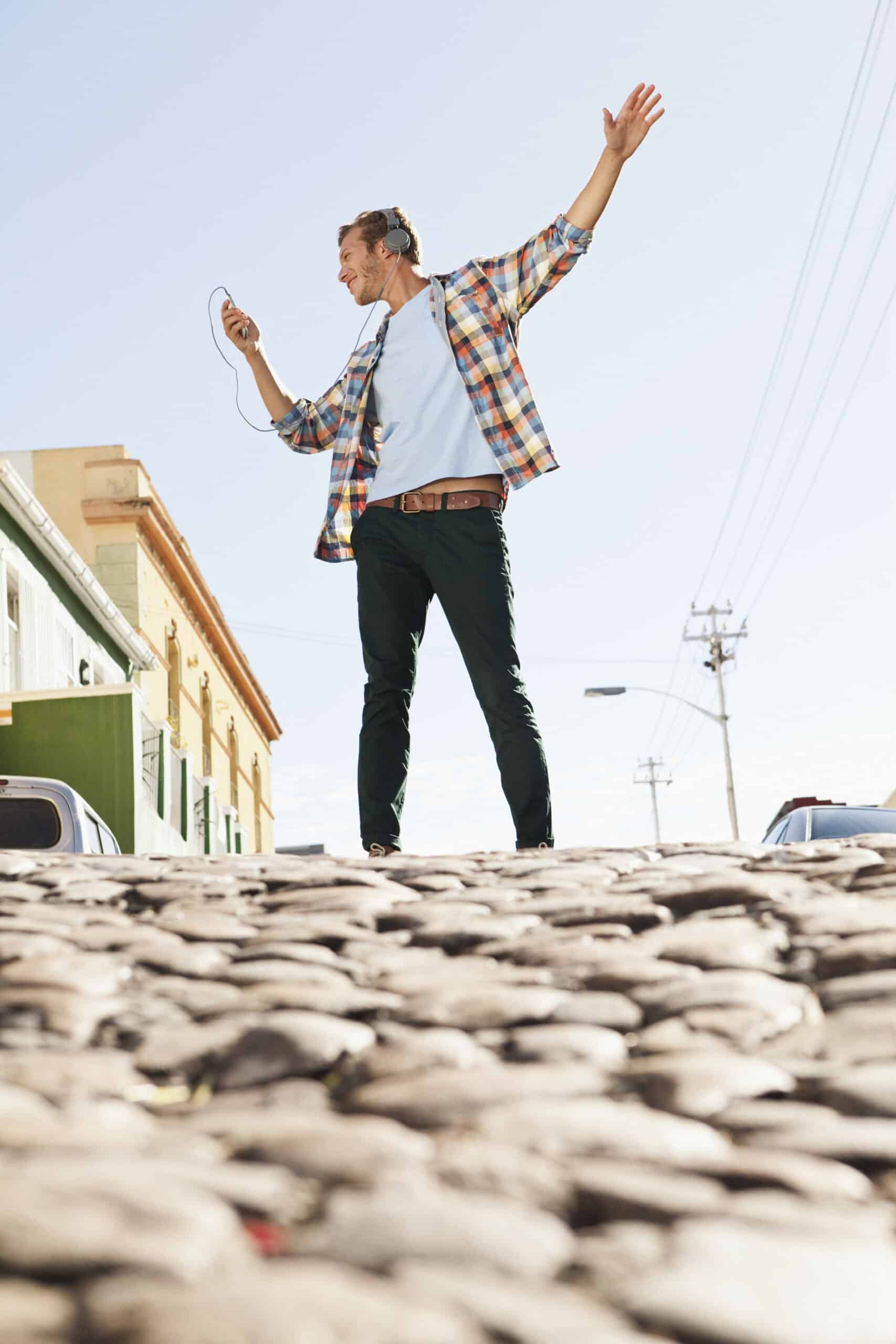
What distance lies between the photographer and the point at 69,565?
21891 mm

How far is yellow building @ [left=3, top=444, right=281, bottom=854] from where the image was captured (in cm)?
2789

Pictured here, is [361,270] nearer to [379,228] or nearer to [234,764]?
[379,228]

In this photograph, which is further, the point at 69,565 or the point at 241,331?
the point at 69,565

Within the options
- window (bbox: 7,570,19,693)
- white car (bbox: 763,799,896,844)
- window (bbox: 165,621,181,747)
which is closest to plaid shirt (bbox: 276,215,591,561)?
white car (bbox: 763,799,896,844)

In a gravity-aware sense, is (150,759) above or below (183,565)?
below

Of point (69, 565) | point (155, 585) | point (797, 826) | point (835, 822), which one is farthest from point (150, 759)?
point (835, 822)

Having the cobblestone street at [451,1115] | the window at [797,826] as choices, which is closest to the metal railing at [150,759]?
the window at [797,826]

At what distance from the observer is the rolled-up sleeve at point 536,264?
5027 mm

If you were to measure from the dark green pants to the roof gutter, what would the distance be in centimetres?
1452

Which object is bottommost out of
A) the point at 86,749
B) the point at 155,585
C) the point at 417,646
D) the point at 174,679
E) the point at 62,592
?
the point at 417,646

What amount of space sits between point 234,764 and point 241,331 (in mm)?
32304

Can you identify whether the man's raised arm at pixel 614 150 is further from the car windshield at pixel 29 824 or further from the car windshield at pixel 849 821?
the car windshield at pixel 849 821

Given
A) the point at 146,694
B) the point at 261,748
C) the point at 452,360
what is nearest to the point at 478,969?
the point at 452,360

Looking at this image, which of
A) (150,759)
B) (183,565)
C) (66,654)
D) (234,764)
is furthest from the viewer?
(234,764)
